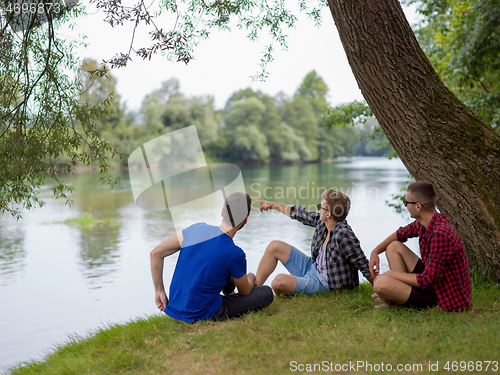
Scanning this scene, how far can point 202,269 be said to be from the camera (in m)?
3.42

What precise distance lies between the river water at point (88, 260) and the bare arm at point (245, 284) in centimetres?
222

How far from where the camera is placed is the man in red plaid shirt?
3271mm

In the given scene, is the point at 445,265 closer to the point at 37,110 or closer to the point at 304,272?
the point at 304,272

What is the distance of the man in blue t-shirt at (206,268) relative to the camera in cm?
342

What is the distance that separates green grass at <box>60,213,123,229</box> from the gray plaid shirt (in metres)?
11.0

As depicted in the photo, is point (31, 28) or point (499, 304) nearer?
point (499, 304)

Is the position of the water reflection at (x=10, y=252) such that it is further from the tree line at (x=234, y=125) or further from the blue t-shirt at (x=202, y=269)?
the tree line at (x=234, y=125)

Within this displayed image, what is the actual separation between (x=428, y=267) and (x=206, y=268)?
1.72 metres

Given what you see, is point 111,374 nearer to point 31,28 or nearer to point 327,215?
point 327,215

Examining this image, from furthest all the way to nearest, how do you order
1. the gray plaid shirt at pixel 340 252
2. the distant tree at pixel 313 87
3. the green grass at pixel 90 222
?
the distant tree at pixel 313 87
the green grass at pixel 90 222
the gray plaid shirt at pixel 340 252

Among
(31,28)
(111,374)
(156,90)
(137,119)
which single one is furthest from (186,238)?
(156,90)

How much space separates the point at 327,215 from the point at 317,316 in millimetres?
927

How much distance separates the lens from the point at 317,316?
3.67m

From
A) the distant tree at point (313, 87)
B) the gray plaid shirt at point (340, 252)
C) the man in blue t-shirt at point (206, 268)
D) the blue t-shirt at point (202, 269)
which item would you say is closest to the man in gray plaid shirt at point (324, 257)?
the gray plaid shirt at point (340, 252)
